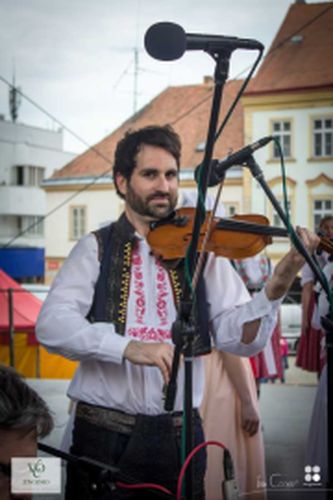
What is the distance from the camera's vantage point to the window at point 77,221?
332 cm

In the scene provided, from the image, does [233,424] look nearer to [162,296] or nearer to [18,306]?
[162,296]

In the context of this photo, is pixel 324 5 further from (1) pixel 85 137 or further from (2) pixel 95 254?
(2) pixel 95 254

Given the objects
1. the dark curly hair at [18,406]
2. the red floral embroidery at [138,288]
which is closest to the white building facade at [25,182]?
the red floral embroidery at [138,288]

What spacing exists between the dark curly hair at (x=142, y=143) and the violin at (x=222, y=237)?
187mm

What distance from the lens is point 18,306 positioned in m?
4.23

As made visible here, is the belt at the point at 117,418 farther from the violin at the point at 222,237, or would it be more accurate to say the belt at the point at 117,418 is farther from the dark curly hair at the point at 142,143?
the dark curly hair at the point at 142,143

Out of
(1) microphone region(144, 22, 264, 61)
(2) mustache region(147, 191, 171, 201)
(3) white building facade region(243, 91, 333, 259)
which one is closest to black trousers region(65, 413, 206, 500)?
(2) mustache region(147, 191, 171, 201)

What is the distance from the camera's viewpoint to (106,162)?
10.8ft

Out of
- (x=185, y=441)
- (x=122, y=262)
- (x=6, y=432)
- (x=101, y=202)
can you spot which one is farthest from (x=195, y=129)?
(x=6, y=432)

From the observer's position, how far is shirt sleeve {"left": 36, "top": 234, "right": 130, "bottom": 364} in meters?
1.65

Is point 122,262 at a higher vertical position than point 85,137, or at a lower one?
lower

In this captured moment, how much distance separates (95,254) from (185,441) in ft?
1.91

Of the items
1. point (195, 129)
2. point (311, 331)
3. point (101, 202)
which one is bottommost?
point (311, 331)

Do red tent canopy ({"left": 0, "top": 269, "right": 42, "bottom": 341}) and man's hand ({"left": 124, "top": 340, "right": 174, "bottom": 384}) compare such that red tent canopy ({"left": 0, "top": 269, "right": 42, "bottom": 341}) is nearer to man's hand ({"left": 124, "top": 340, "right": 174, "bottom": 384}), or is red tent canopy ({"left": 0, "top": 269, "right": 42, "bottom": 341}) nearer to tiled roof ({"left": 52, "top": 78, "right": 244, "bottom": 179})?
tiled roof ({"left": 52, "top": 78, "right": 244, "bottom": 179})
